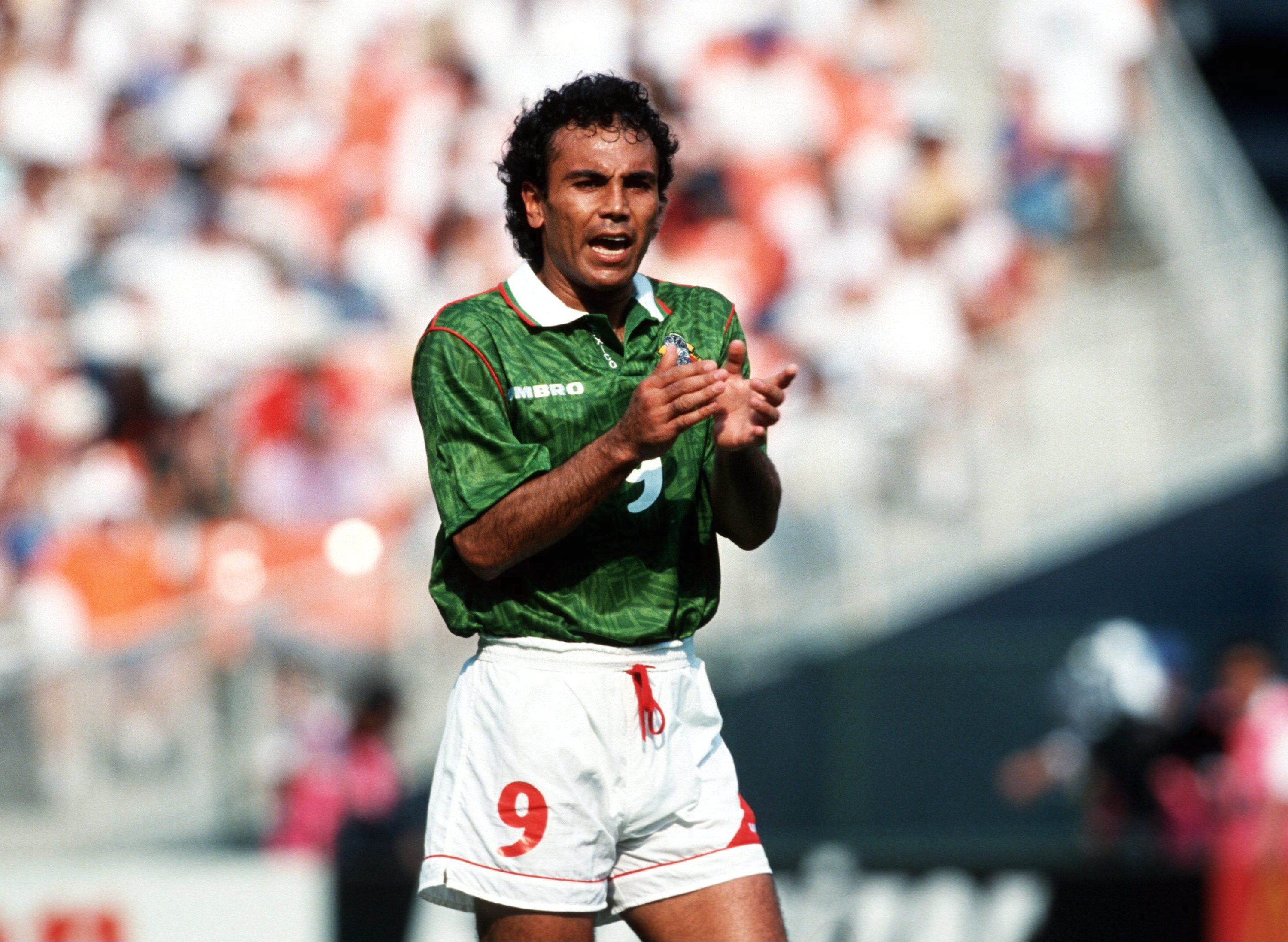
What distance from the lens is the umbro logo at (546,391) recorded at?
10.4ft

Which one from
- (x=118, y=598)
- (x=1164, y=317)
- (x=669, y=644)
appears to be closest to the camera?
(x=669, y=644)

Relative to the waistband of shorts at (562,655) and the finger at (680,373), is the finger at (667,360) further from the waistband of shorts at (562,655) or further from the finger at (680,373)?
the waistband of shorts at (562,655)

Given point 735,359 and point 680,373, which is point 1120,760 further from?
point 680,373

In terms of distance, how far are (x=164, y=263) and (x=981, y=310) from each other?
4.43 m

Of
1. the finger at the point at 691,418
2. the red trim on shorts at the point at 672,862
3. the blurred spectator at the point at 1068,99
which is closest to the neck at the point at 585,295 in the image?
the finger at the point at 691,418

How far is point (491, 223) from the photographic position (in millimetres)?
10117

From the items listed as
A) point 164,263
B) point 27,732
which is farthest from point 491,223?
point 27,732

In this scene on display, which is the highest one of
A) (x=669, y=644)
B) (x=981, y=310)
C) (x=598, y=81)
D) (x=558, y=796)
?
(x=981, y=310)

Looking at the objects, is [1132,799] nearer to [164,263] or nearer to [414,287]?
[414,287]

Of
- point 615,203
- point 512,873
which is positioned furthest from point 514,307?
point 512,873

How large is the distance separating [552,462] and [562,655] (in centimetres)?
34

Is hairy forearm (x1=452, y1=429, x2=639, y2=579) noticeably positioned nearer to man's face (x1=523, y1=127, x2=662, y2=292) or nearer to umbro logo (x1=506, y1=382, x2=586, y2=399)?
umbro logo (x1=506, y1=382, x2=586, y2=399)

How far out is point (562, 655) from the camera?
3156mm

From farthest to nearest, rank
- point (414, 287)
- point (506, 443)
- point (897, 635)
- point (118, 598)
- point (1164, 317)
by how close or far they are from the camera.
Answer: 1. point (414, 287)
2. point (1164, 317)
3. point (897, 635)
4. point (118, 598)
5. point (506, 443)
